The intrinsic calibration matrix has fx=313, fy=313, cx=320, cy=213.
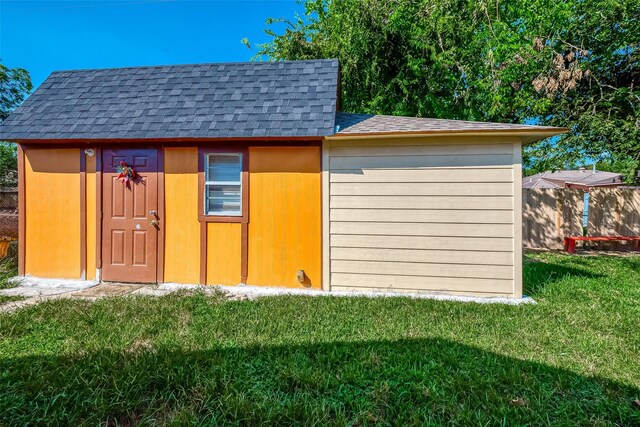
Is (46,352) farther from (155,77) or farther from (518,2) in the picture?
(518,2)

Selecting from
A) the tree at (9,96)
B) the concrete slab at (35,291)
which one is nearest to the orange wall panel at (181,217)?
the concrete slab at (35,291)

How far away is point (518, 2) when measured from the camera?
775 cm

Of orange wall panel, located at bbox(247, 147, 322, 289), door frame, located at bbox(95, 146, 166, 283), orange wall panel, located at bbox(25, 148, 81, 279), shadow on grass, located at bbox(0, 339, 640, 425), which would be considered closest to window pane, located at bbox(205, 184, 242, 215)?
orange wall panel, located at bbox(247, 147, 322, 289)

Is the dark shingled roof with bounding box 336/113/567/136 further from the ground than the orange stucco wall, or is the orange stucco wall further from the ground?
the dark shingled roof with bounding box 336/113/567/136

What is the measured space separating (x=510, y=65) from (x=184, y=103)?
703cm

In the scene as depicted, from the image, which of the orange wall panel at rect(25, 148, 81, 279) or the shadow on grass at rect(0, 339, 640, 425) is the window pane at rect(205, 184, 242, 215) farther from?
the shadow on grass at rect(0, 339, 640, 425)

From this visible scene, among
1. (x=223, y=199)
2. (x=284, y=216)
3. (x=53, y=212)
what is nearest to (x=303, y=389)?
(x=284, y=216)

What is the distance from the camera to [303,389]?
87.3 inches

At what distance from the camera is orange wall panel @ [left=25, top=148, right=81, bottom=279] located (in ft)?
16.4

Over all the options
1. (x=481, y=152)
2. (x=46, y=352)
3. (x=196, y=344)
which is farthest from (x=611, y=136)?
(x=46, y=352)

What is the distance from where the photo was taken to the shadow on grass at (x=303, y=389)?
1.93m

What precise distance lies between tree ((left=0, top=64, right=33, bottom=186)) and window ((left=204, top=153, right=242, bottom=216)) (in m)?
13.4

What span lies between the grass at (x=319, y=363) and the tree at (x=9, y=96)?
13637 mm

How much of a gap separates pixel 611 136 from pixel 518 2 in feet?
12.9
